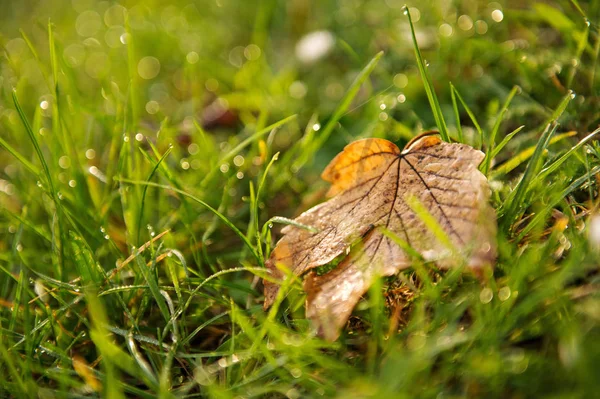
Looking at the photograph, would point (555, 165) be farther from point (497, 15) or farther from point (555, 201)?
point (497, 15)

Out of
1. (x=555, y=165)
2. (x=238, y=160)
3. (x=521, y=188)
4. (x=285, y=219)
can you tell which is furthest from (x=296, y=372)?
(x=238, y=160)

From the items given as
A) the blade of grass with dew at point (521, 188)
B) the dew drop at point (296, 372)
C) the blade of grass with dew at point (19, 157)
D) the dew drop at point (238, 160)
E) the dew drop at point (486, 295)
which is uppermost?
the blade of grass with dew at point (19, 157)

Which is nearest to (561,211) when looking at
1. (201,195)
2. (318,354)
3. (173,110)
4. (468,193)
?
(468,193)

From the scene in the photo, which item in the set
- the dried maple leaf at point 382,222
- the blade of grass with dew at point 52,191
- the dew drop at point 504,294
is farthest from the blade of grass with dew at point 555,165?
the blade of grass with dew at point 52,191

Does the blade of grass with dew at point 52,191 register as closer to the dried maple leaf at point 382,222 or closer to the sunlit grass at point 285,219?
the sunlit grass at point 285,219

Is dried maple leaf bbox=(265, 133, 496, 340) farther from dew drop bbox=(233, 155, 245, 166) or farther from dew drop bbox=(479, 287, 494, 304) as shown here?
dew drop bbox=(233, 155, 245, 166)
